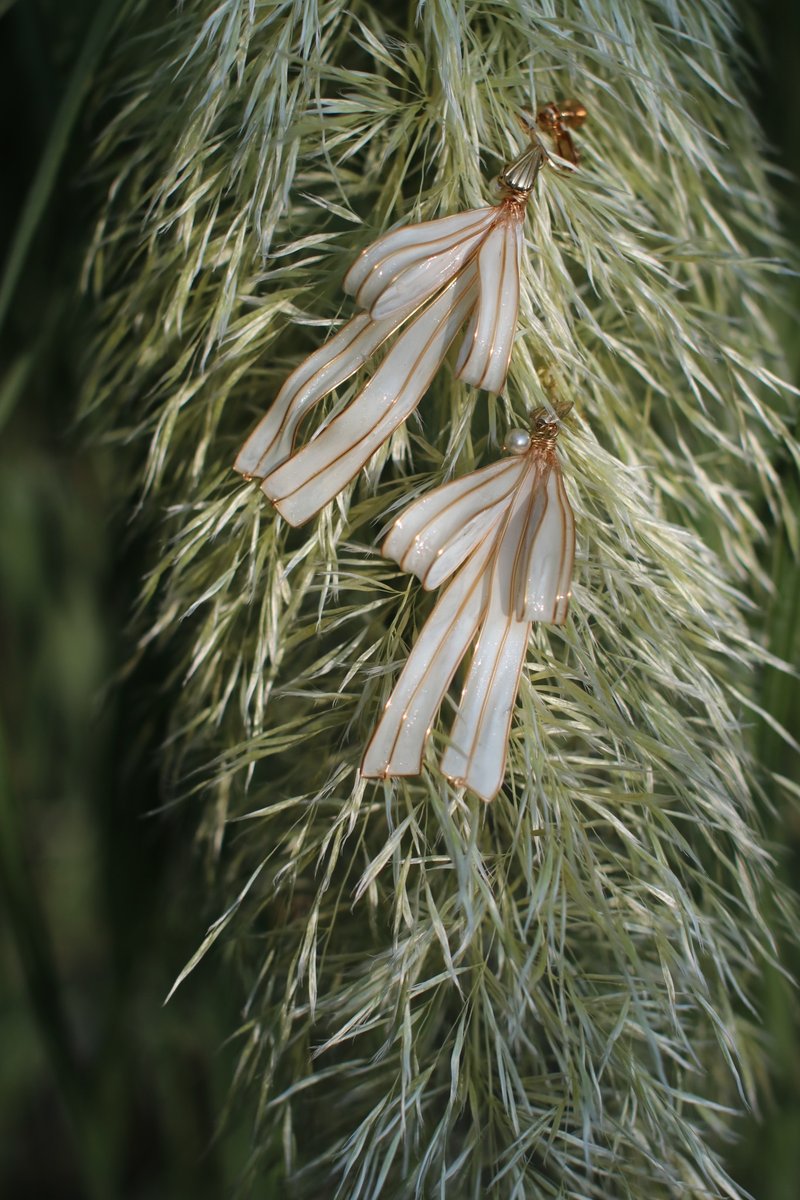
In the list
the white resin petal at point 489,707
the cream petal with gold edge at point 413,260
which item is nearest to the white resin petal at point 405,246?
the cream petal with gold edge at point 413,260

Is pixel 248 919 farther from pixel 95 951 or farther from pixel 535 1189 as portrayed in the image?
pixel 95 951

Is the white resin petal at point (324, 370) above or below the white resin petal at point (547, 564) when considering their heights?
above

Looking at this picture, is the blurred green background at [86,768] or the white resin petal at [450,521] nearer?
the white resin petal at [450,521]

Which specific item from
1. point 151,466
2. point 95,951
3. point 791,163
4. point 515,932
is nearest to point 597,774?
point 515,932

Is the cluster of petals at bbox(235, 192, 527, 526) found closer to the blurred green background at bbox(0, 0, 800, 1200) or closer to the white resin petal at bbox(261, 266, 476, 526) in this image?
the white resin petal at bbox(261, 266, 476, 526)

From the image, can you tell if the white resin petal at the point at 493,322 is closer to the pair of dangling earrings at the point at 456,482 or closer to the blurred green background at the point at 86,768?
the pair of dangling earrings at the point at 456,482

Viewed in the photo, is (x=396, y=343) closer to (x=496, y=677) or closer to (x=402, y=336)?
(x=402, y=336)

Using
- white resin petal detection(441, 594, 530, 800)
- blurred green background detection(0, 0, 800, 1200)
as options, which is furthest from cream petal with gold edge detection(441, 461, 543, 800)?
blurred green background detection(0, 0, 800, 1200)

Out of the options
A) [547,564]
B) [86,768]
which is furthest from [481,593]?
[86,768]
